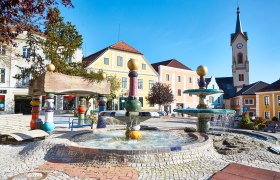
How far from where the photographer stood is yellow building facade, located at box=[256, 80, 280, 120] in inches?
1203

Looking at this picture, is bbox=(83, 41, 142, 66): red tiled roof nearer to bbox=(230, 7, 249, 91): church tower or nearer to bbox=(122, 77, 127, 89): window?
bbox=(122, 77, 127, 89): window

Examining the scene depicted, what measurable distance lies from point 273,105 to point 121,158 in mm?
33053

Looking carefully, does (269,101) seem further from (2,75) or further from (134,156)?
(2,75)

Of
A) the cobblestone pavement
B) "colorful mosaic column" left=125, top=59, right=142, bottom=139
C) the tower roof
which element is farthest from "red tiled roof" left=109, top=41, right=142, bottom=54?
the tower roof

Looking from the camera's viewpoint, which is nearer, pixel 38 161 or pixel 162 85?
pixel 38 161

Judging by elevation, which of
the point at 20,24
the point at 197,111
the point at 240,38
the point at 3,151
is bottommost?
the point at 3,151

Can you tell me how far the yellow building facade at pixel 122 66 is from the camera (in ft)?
103

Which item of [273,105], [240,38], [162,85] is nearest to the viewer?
[273,105]

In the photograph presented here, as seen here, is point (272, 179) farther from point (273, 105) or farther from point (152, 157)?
point (273, 105)

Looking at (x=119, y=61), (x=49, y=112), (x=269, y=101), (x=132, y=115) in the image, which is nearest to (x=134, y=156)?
(x=132, y=115)

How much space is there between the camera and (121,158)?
472 cm

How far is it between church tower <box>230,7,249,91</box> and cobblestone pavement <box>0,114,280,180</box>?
188 feet

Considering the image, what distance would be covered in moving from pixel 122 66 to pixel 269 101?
900 inches

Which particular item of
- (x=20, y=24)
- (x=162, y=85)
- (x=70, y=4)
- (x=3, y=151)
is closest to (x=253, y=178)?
(x=70, y=4)
